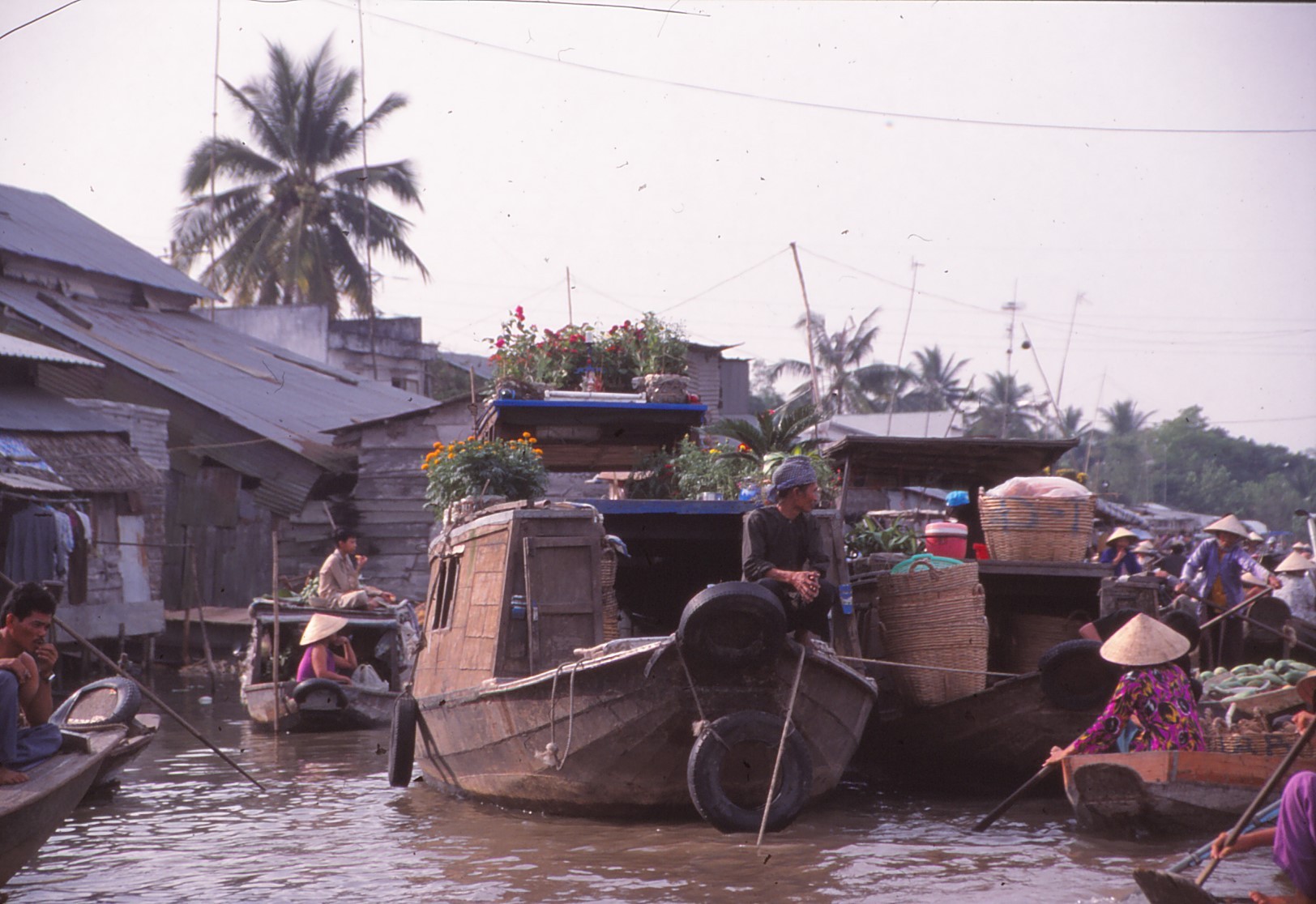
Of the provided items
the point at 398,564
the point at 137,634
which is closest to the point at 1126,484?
the point at 398,564

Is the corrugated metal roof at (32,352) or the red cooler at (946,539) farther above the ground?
the corrugated metal roof at (32,352)

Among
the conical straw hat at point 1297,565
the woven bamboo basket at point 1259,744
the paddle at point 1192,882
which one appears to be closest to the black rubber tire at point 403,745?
the woven bamboo basket at point 1259,744

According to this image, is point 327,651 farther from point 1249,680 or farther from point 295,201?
point 295,201

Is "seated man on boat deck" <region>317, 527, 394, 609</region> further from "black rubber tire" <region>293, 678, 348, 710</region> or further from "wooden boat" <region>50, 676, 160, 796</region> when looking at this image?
"wooden boat" <region>50, 676, 160, 796</region>

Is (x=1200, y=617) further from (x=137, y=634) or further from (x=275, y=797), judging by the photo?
(x=137, y=634)

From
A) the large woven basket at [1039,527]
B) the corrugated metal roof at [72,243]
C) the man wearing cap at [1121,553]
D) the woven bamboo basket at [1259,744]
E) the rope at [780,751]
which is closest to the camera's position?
the rope at [780,751]

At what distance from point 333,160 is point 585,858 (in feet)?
99.3

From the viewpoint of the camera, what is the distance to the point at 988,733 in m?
9.59

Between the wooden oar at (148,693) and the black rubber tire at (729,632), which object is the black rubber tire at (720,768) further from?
A: the wooden oar at (148,693)

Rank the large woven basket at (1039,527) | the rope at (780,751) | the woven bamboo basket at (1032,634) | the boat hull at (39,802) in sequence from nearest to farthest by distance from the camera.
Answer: the boat hull at (39,802), the rope at (780,751), the large woven basket at (1039,527), the woven bamboo basket at (1032,634)

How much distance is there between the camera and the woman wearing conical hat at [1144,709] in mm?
7465

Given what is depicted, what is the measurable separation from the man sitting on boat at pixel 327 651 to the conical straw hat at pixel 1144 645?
353 inches

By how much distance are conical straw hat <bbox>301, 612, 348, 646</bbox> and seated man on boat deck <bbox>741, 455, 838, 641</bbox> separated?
7.55m

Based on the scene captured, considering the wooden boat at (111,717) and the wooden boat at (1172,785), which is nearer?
the wooden boat at (1172,785)
